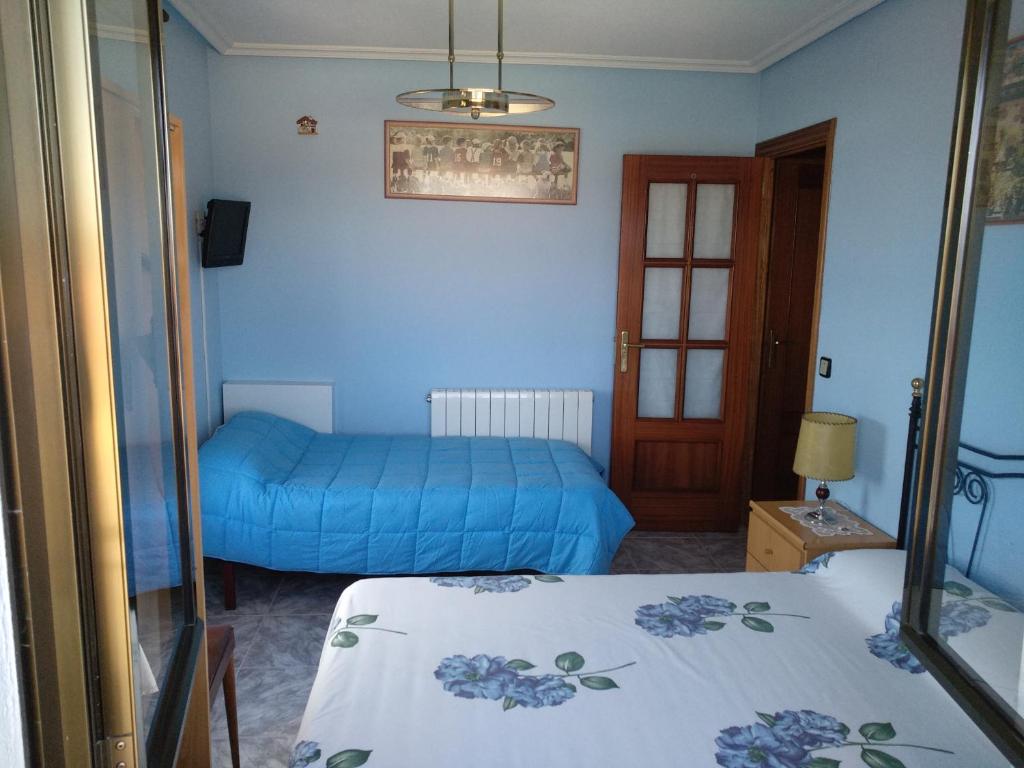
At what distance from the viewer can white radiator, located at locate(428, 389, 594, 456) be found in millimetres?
4316

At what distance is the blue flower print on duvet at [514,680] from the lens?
1.75m

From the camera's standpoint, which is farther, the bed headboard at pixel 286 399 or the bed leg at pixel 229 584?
the bed headboard at pixel 286 399

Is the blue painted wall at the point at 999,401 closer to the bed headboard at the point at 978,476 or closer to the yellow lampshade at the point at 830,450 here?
the bed headboard at the point at 978,476

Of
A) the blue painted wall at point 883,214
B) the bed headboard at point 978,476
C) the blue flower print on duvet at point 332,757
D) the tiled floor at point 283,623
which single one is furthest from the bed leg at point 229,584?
the bed headboard at point 978,476

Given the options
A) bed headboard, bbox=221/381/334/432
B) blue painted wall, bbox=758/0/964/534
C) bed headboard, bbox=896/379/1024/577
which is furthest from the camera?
bed headboard, bbox=221/381/334/432

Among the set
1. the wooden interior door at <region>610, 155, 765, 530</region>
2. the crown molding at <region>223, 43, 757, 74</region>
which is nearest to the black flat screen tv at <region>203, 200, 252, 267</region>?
the crown molding at <region>223, 43, 757, 74</region>

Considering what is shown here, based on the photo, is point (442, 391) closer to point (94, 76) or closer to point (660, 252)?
point (660, 252)

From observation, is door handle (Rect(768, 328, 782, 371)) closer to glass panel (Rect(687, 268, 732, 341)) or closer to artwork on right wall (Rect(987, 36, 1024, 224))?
glass panel (Rect(687, 268, 732, 341))

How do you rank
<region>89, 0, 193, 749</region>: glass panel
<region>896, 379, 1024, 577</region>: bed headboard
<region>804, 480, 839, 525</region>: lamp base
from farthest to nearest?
<region>804, 480, 839, 525</region>: lamp base → <region>896, 379, 1024, 577</region>: bed headboard → <region>89, 0, 193, 749</region>: glass panel

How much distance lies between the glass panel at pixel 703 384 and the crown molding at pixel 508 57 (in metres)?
1.56

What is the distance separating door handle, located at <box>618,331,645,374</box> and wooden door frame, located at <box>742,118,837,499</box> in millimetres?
702

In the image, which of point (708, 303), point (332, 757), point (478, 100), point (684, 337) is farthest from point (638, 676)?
point (708, 303)

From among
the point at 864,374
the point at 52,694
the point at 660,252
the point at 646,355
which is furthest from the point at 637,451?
the point at 52,694

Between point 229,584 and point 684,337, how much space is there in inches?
104
